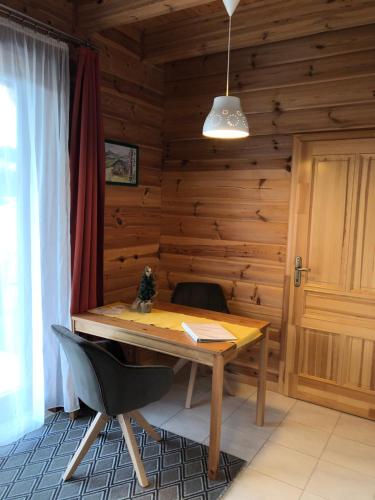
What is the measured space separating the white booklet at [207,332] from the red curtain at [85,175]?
0.77 meters

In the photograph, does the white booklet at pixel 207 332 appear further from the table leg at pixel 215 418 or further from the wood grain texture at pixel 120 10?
the wood grain texture at pixel 120 10

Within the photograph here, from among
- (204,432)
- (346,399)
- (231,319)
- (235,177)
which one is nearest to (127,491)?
(204,432)

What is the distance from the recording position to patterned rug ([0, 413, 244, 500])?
2105mm

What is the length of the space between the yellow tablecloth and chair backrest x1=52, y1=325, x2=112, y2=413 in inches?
23.7

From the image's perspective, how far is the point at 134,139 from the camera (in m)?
3.41

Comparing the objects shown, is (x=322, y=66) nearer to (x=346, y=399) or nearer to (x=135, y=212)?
(x=135, y=212)

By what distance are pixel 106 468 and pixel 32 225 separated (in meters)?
1.50

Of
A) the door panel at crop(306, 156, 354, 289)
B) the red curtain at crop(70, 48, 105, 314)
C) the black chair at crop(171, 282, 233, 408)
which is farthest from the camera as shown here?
the black chair at crop(171, 282, 233, 408)

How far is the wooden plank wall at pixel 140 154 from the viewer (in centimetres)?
314

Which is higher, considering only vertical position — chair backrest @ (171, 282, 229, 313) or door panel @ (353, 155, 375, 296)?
door panel @ (353, 155, 375, 296)

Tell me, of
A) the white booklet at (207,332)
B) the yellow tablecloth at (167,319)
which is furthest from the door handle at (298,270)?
the white booklet at (207,332)

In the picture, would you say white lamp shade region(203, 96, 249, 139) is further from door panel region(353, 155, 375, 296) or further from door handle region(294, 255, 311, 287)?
door handle region(294, 255, 311, 287)

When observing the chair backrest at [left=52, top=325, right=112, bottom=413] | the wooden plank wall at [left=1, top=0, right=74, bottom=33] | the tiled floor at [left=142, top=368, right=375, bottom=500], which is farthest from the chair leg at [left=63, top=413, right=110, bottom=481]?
the wooden plank wall at [left=1, top=0, right=74, bottom=33]

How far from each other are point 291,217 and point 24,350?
2114 millimetres
